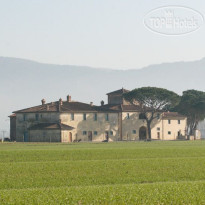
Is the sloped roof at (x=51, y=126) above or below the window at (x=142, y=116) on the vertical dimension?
below

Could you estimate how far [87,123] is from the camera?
121 meters

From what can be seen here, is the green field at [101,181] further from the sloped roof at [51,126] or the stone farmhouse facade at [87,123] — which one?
the stone farmhouse facade at [87,123]

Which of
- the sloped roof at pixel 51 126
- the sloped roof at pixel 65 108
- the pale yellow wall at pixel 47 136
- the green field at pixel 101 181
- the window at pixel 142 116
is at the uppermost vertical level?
the sloped roof at pixel 65 108

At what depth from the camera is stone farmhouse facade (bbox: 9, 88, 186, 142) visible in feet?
371

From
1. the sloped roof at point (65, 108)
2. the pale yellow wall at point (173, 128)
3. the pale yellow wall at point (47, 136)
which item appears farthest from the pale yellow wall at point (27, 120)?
the pale yellow wall at point (173, 128)

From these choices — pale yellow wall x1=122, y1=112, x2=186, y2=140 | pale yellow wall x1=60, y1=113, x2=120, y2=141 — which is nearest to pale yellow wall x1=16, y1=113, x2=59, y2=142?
pale yellow wall x1=60, y1=113, x2=120, y2=141

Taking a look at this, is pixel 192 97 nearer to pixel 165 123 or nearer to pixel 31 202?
pixel 165 123

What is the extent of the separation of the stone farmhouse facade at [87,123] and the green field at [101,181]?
58.3m

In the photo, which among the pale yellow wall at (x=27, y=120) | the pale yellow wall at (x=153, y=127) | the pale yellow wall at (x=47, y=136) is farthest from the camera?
the pale yellow wall at (x=153, y=127)

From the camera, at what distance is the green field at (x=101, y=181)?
23.4 metres

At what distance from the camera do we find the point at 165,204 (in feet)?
74.2

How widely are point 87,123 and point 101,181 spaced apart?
8886 centimetres

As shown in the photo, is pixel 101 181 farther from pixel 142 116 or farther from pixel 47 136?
pixel 142 116

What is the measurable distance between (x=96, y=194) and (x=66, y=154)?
30799 millimetres
